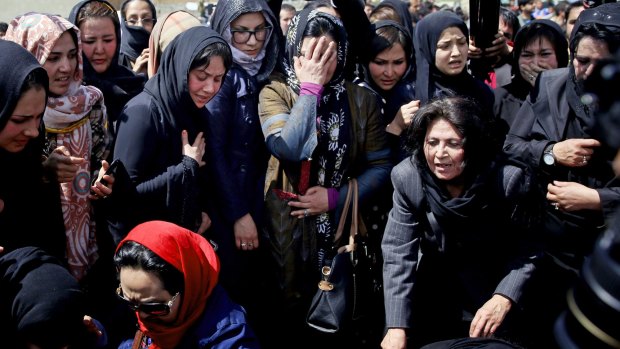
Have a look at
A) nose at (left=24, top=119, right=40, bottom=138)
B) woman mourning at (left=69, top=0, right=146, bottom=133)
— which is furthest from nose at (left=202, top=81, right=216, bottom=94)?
nose at (left=24, top=119, right=40, bottom=138)

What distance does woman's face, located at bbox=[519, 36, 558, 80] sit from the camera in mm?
3990

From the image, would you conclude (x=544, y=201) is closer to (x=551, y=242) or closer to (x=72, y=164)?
(x=551, y=242)

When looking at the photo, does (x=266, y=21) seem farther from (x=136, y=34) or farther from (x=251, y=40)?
(x=136, y=34)

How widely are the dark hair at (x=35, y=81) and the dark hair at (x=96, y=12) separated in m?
1.14

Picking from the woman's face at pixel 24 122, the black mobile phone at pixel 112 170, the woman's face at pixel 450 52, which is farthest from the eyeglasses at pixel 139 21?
the woman's face at pixel 24 122

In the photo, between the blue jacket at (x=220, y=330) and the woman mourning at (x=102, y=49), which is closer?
the blue jacket at (x=220, y=330)

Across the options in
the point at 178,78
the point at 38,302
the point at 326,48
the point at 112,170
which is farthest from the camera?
the point at 326,48

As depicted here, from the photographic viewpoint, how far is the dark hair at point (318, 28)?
3387mm

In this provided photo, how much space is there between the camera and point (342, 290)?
330cm

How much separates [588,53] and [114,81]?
236 cm

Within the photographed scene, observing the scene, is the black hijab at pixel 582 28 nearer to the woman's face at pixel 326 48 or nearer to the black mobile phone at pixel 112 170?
the woman's face at pixel 326 48

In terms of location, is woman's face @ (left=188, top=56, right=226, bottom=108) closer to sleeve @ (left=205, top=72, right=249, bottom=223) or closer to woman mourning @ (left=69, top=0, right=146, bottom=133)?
sleeve @ (left=205, top=72, right=249, bottom=223)

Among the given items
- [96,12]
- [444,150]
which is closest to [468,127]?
[444,150]

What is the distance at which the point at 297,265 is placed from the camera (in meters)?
3.48
